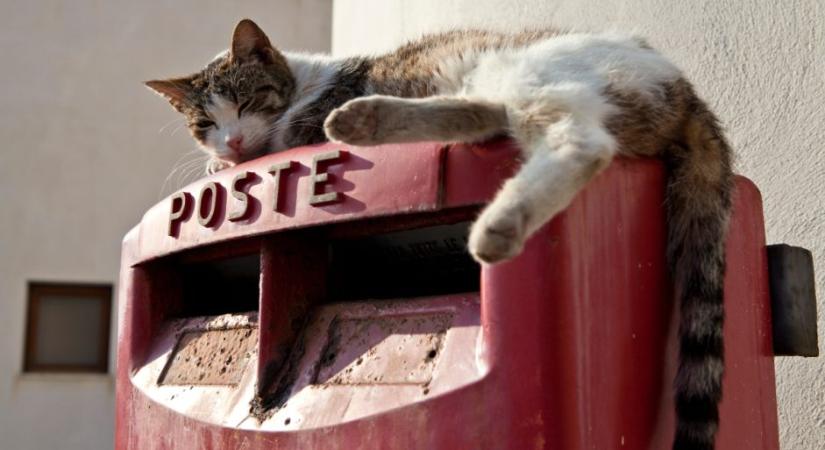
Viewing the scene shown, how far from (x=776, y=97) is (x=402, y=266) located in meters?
0.90

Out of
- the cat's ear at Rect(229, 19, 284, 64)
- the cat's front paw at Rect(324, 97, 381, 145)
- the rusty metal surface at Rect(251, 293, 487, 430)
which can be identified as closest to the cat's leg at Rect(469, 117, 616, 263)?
the rusty metal surface at Rect(251, 293, 487, 430)

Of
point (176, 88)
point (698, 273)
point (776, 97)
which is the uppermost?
point (176, 88)

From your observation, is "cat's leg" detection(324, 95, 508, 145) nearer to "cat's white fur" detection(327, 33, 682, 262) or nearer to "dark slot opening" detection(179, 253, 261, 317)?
"cat's white fur" detection(327, 33, 682, 262)

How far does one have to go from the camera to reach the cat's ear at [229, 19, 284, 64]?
2.47 meters

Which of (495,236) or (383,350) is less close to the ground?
(495,236)

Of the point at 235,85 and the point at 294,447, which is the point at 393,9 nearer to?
the point at 235,85

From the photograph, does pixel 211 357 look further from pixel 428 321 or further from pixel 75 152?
pixel 75 152

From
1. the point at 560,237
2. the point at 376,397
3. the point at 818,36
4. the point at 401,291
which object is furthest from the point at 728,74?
the point at 376,397

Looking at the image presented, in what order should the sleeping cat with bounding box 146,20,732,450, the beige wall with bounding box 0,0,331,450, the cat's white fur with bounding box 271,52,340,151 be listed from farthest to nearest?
the beige wall with bounding box 0,0,331,450 → the cat's white fur with bounding box 271,52,340,151 → the sleeping cat with bounding box 146,20,732,450

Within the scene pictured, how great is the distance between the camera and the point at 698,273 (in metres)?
1.33

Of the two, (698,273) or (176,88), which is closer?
(698,273)

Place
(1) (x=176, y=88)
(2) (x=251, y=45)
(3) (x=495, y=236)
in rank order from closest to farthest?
(3) (x=495, y=236) → (2) (x=251, y=45) → (1) (x=176, y=88)

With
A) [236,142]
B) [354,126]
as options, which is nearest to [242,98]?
[236,142]

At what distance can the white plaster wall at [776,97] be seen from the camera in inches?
72.4
